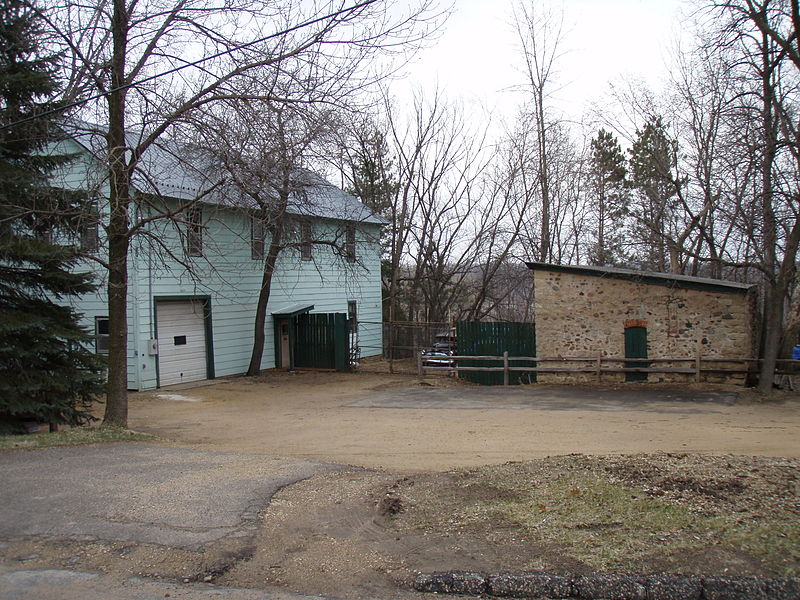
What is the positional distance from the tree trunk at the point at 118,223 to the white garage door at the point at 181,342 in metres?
8.80

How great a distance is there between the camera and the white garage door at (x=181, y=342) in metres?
21.2

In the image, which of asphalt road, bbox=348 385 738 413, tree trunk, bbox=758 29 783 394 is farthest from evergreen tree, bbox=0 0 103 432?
tree trunk, bbox=758 29 783 394

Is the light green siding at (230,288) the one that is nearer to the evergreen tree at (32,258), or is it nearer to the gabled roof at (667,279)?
the evergreen tree at (32,258)

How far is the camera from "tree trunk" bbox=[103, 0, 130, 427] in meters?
11.0

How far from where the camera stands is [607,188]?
36.7 m

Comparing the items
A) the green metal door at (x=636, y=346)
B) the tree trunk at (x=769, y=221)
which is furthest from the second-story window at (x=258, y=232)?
the tree trunk at (x=769, y=221)

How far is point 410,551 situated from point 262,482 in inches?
101

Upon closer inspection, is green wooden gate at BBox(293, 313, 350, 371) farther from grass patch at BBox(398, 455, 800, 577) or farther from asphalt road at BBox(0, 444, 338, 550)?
grass patch at BBox(398, 455, 800, 577)

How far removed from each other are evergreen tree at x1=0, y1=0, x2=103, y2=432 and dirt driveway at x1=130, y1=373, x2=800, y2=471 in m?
2.07

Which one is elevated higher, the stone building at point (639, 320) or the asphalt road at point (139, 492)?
the stone building at point (639, 320)

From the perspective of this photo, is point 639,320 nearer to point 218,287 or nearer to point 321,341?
point 321,341

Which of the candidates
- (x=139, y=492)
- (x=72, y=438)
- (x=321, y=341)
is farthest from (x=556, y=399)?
Answer: (x=139, y=492)

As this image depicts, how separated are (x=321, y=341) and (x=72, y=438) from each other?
52.6 feet

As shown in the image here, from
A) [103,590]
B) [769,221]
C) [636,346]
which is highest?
[769,221]
